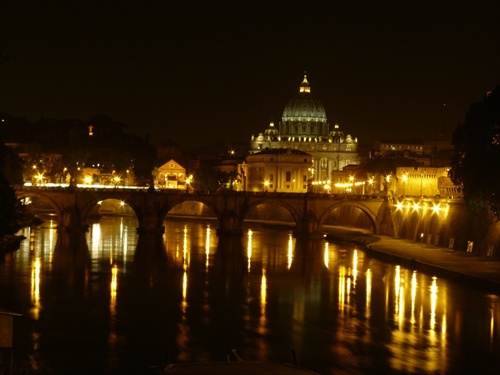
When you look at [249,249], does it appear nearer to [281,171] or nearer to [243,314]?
[243,314]

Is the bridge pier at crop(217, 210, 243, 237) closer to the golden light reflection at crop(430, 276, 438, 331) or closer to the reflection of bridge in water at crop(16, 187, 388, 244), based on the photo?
the reflection of bridge in water at crop(16, 187, 388, 244)

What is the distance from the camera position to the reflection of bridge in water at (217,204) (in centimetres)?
7300

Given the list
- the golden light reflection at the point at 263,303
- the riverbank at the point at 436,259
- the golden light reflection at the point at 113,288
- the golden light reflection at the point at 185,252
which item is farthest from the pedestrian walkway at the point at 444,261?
the golden light reflection at the point at 113,288

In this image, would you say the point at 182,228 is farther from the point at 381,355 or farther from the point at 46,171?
the point at 381,355

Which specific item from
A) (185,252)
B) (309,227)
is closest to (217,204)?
(309,227)

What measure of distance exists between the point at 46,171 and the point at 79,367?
265 feet

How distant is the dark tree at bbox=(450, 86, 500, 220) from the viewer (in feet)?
148

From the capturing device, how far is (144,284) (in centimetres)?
4403

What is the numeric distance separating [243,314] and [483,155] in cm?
1717

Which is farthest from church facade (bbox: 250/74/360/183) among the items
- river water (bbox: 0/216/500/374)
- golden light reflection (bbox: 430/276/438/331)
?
golden light reflection (bbox: 430/276/438/331)

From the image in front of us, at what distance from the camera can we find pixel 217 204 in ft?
245

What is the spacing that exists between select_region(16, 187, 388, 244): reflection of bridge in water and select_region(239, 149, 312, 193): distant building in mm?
55262

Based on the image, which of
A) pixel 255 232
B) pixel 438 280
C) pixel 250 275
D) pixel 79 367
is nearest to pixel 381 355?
pixel 79 367

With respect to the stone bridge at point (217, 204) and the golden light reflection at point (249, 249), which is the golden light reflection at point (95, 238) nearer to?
the stone bridge at point (217, 204)
